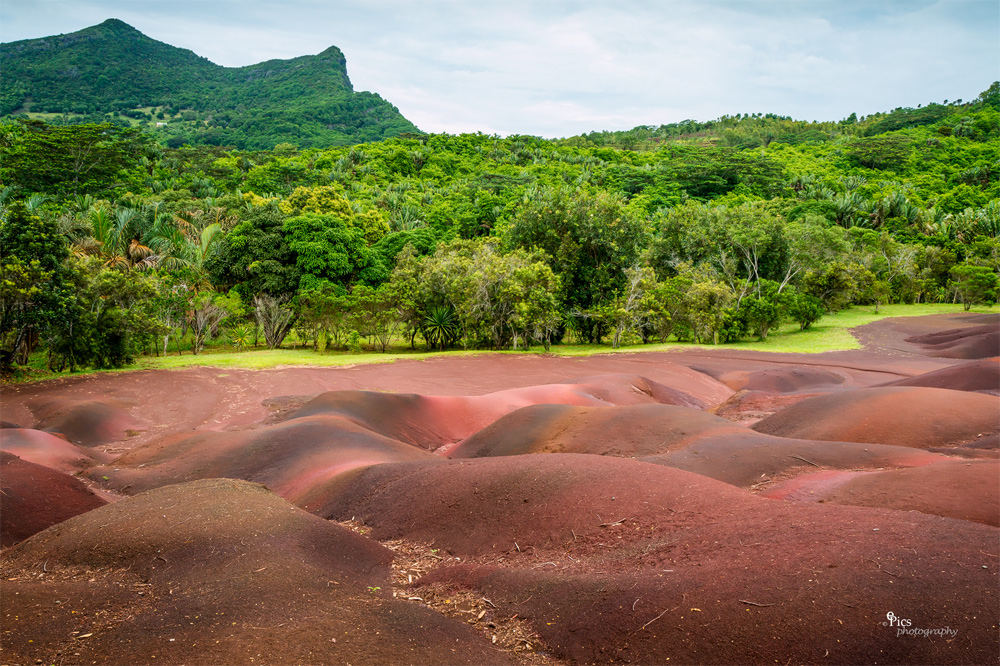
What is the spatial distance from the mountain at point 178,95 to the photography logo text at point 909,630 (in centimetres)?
13073

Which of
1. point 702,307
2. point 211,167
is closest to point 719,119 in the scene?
point 211,167

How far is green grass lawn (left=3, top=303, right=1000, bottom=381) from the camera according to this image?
2442 centimetres

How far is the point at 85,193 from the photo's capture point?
2055 inches

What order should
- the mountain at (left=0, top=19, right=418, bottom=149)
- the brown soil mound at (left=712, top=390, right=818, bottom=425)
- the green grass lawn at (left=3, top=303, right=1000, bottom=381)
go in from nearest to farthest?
the brown soil mound at (left=712, top=390, right=818, bottom=425) → the green grass lawn at (left=3, top=303, right=1000, bottom=381) → the mountain at (left=0, top=19, right=418, bottom=149)

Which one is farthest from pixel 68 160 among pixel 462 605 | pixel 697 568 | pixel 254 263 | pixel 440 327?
pixel 697 568

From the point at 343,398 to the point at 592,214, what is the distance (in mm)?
19461

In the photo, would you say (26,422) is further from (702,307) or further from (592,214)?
(702,307)

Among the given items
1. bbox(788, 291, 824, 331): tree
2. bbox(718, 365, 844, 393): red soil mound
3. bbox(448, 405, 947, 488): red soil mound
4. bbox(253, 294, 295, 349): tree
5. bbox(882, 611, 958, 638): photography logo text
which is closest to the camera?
bbox(882, 611, 958, 638): photography logo text

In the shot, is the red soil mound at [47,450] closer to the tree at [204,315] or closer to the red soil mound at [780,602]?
the red soil mound at [780,602]

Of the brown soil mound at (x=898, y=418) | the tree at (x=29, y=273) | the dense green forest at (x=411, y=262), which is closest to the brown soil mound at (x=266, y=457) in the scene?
the brown soil mound at (x=898, y=418)

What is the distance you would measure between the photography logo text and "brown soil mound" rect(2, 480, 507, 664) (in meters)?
2.85

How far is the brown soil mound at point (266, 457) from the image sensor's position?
11.1 metres

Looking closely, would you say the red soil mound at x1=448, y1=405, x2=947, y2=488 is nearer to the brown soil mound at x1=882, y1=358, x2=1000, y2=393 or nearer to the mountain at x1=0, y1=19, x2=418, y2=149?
the brown soil mound at x1=882, y1=358, x2=1000, y2=393

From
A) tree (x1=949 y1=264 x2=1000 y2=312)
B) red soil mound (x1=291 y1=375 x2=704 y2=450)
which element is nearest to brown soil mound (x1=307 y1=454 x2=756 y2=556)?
red soil mound (x1=291 y1=375 x2=704 y2=450)
